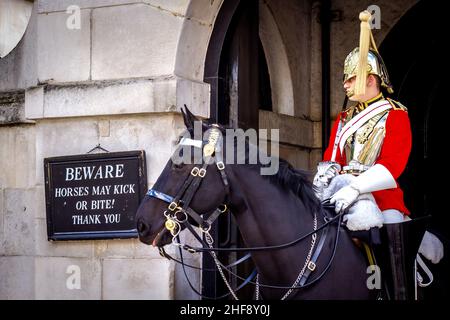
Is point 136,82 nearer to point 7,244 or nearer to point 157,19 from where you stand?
point 157,19

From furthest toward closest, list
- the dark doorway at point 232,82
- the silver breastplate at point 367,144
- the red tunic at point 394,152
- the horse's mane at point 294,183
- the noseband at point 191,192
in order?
the dark doorway at point 232,82
the silver breastplate at point 367,144
the red tunic at point 394,152
the horse's mane at point 294,183
the noseband at point 191,192

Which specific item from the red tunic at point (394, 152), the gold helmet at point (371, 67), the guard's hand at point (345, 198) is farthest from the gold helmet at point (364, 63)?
the guard's hand at point (345, 198)

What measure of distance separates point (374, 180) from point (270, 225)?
741 mm

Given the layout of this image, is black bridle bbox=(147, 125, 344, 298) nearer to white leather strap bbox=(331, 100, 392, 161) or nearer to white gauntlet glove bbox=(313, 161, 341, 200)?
white gauntlet glove bbox=(313, 161, 341, 200)

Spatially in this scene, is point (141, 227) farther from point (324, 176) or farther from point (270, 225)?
point (324, 176)

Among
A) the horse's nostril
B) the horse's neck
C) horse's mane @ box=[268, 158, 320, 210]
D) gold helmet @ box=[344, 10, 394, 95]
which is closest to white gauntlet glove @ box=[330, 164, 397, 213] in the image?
horse's mane @ box=[268, 158, 320, 210]

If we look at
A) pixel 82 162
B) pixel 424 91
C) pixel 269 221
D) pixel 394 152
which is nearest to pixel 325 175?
pixel 394 152

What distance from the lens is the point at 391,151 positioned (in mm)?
6281

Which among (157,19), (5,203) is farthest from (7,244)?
(157,19)

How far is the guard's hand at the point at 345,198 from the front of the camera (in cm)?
601

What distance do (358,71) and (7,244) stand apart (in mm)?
3791

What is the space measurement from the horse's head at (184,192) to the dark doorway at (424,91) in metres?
4.50

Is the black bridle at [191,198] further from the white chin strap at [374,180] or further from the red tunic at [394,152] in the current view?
the red tunic at [394,152]

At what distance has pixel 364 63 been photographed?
21.3 ft
